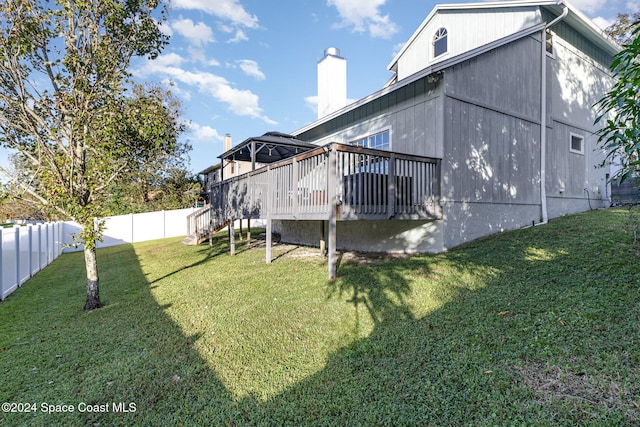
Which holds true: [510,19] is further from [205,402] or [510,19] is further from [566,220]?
[205,402]

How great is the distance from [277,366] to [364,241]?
6.26 m

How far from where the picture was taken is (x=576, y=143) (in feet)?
34.3

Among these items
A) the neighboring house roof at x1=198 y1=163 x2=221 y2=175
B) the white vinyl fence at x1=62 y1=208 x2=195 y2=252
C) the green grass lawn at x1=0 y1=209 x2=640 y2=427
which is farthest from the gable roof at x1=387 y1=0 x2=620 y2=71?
the neighboring house roof at x1=198 y1=163 x2=221 y2=175

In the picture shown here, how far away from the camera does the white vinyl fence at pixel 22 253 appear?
21.8 ft

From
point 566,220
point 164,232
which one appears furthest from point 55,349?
point 164,232

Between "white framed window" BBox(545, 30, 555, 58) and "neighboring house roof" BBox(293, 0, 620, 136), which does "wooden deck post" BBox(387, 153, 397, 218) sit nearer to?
"neighboring house roof" BBox(293, 0, 620, 136)

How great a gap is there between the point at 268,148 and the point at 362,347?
9064mm

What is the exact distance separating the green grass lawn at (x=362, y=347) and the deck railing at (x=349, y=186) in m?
1.32

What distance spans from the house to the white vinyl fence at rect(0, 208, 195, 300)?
3968 millimetres

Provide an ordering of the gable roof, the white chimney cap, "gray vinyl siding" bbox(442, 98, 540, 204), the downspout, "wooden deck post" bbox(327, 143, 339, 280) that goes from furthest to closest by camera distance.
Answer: the white chimney cap < the downspout < the gable roof < "gray vinyl siding" bbox(442, 98, 540, 204) < "wooden deck post" bbox(327, 143, 339, 280)

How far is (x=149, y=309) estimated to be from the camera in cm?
523

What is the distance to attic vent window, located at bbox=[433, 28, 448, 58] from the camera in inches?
431

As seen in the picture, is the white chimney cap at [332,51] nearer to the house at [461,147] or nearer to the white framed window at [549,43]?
the house at [461,147]

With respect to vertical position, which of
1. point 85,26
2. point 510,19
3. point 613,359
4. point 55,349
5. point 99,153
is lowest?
point 55,349
